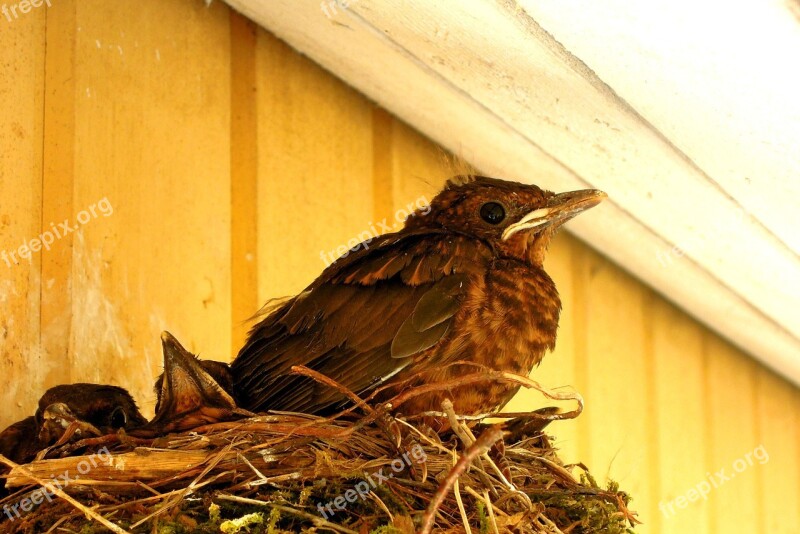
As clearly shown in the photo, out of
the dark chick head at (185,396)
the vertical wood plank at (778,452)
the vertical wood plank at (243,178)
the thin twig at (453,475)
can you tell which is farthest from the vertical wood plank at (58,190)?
the vertical wood plank at (778,452)

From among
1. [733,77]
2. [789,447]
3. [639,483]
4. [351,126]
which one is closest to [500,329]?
[733,77]

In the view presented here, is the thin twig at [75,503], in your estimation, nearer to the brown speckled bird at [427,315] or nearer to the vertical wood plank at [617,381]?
the brown speckled bird at [427,315]

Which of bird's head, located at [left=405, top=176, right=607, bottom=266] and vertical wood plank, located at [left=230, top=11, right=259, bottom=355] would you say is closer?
bird's head, located at [left=405, top=176, right=607, bottom=266]

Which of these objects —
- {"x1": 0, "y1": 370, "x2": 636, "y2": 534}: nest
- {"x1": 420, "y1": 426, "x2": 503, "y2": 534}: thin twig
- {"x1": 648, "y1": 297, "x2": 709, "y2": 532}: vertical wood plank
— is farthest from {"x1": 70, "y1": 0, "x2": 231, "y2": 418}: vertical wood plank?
{"x1": 648, "y1": 297, "x2": 709, "y2": 532}: vertical wood plank

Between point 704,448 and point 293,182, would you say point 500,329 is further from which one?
point 704,448

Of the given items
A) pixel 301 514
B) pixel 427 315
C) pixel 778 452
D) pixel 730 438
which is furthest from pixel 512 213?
pixel 778 452

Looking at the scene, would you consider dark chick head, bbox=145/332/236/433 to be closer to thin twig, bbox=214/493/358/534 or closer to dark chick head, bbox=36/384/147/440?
dark chick head, bbox=36/384/147/440

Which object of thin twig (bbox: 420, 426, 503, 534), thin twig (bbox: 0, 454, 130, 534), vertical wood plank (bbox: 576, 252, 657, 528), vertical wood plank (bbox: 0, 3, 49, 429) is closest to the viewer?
thin twig (bbox: 420, 426, 503, 534)

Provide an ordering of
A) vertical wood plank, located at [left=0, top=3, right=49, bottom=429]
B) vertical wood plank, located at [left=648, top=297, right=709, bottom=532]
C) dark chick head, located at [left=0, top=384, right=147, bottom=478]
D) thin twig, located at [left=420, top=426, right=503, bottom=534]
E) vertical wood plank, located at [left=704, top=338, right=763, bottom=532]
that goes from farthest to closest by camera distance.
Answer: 1. vertical wood plank, located at [left=704, top=338, right=763, bottom=532]
2. vertical wood plank, located at [left=648, top=297, right=709, bottom=532]
3. vertical wood plank, located at [left=0, top=3, right=49, bottom=429]
4. dark chick head, located at [left=0, top=384, right=147, bottom=478]
5. thin twig, located at [left=420, top=426, right=503, bottom=534]
